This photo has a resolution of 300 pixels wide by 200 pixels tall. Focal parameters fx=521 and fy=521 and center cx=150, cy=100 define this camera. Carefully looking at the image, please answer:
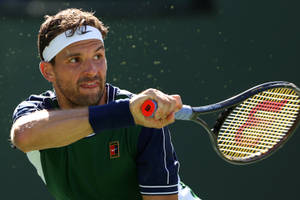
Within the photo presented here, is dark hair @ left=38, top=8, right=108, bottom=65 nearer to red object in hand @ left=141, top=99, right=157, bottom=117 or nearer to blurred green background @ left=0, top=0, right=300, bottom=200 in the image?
red object in hand @ left=141, top=99, right=157, bottom=117

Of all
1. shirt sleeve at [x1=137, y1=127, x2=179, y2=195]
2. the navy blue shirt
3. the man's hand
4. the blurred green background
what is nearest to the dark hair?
the navy blue shirt

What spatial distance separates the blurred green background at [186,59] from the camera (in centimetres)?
360

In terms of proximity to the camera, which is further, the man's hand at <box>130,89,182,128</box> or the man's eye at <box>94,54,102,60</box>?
the man's eye at <box>94,54,102,60</box>

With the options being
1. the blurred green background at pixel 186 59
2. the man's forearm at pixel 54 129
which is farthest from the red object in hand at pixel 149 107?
the blurred green background at pixel 186 59

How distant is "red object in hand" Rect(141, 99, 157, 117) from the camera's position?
65.7 inches

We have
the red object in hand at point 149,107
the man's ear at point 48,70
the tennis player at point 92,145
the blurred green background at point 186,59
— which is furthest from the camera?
the blurred green background at point 186,59

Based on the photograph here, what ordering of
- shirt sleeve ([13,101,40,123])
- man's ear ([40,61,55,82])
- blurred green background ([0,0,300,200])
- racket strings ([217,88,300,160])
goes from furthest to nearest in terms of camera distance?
1. blurred green background ([0,0,300,200])
2. racket strings ([217,88,300,160])
3. man's ear ([40,61,55,82])
4. shirt sleeve ([13,101,40,123])

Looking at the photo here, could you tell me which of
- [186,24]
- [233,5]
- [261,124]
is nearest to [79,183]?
[261,124]

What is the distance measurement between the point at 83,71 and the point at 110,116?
0.51 m

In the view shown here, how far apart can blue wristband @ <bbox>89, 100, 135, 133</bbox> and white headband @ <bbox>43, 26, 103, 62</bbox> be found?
0.57m

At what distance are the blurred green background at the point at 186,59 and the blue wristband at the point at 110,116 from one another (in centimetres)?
197

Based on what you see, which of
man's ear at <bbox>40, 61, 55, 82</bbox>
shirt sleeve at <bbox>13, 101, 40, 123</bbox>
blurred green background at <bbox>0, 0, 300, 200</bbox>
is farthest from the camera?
blurred green background at <bbox>0, 0, 300, 200</bbox>

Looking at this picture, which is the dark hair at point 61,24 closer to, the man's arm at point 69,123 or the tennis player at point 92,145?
the tennis player at point 92,145

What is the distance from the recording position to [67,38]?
2.20 metres
